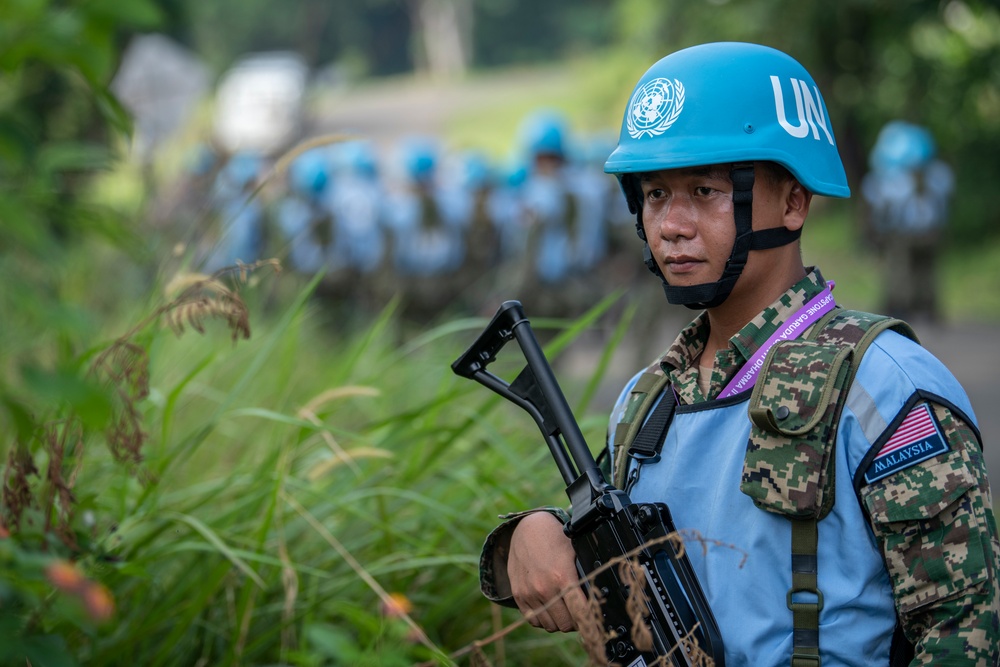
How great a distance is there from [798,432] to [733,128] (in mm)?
540

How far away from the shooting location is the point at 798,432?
5.87ft

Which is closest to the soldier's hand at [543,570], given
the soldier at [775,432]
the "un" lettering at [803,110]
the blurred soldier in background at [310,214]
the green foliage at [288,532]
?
the soldier at [775,432]

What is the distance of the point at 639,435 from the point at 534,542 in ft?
0.85

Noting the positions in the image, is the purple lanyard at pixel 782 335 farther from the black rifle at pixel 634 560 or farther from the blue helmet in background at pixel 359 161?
the blue helmet in background at pixel 359 161

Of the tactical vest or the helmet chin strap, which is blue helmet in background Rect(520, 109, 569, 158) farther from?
the tactical vest

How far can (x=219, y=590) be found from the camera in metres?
2.88

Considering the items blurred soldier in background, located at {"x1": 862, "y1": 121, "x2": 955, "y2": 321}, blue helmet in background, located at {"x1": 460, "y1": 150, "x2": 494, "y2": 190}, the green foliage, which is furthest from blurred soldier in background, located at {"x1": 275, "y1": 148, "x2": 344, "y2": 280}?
the green foliage

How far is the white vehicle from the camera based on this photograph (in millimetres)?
13016

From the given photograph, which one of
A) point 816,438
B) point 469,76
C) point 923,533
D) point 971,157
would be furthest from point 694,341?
point 469,76

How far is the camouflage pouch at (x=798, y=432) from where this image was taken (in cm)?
178

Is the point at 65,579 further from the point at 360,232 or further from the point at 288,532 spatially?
the point at 360,232

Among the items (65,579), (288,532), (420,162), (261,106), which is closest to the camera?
(65,579)

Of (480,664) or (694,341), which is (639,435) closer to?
(694,341)

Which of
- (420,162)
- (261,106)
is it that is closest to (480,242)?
(420,162)
